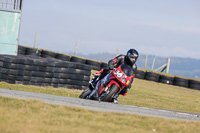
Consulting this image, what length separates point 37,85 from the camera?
1507 centimetres

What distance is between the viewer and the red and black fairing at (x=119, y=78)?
32.0ft

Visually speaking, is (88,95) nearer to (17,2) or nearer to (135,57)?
(135,57)

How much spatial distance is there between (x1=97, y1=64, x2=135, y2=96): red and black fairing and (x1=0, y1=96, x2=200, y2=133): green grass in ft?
7.51

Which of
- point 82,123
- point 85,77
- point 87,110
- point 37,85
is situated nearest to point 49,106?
point 87,110

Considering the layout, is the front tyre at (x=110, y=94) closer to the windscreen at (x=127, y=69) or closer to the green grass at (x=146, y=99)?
the windscreen at (x=127, y=69)

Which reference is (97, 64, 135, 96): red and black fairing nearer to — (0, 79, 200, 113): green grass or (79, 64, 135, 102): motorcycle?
(79, 64, 135, 102): motorcycle

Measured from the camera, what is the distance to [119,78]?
972 centimetres

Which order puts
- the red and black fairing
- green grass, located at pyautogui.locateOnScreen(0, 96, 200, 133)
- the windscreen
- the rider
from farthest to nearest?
the rider < the windscreen < the red and black fairing < green grass, located at pyautogui.locateOnScreen(0, 96, 200, 133)

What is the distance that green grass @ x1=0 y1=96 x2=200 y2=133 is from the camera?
18.1 ft

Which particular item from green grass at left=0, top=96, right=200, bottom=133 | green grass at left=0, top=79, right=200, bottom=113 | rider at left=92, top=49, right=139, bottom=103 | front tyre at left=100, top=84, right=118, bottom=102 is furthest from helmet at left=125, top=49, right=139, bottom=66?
green grass at left=0, top=79, right=200, bottom=113

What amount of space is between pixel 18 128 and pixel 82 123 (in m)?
1.14

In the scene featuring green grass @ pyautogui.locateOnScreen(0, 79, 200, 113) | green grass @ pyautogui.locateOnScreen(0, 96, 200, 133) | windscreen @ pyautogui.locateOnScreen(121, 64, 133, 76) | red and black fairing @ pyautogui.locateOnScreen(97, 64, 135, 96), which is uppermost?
windscreen @ pyautogui.locateOnScreen(121, 64, 133, 76)

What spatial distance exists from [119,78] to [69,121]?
3.76 meters

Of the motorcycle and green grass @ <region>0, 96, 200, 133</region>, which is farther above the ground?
the motorcycle
